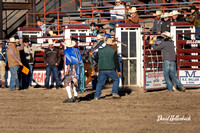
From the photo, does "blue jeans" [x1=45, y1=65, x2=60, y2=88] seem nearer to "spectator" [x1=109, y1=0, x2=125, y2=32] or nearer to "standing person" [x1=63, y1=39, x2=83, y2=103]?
"standing person" [x1=63, y1=39, x2=83, y2=103]

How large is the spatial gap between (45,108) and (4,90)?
548cm

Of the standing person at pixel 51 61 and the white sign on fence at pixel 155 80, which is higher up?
the standing person at pixel 51 61

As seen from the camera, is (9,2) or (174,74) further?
(9,2)

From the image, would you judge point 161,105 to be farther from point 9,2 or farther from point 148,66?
point 9,2

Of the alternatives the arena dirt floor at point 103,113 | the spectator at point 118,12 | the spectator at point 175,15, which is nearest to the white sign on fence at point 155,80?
the arena dirt floor at point 103,113

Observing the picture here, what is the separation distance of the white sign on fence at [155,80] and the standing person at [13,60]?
15.0ft

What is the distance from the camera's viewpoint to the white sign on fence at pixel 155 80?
51.0 feet

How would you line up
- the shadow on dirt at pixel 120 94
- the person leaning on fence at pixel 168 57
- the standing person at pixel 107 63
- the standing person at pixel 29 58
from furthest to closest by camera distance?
the standing person at pixel 29 58 < the person leaning on fence at pixel 168 57 < the shadow on dirt at pixel 120 94 < the standing person at pixel 107 63

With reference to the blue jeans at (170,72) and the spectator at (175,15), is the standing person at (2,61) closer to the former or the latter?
the blue jeans at (170,72)

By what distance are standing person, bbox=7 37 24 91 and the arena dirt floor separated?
1355mm

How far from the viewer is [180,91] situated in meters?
15.8

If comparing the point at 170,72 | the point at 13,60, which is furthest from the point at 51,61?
the point at 170,72

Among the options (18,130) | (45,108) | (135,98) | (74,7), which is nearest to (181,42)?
(135,98)

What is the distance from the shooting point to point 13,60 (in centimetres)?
1686
